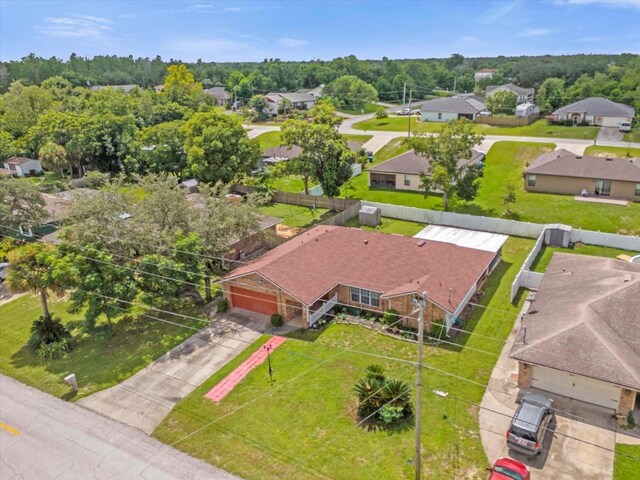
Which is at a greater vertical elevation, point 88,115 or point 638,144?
point 88,115

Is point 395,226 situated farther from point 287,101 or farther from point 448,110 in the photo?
point 287,101

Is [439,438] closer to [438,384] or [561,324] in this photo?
[438,384]

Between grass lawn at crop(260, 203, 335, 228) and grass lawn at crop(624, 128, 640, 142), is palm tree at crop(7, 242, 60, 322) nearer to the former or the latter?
grass lawn at crop(260, 203, 335, 228)

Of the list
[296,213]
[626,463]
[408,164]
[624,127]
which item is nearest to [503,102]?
[624,127]

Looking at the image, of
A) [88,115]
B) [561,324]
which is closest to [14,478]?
[561,324]

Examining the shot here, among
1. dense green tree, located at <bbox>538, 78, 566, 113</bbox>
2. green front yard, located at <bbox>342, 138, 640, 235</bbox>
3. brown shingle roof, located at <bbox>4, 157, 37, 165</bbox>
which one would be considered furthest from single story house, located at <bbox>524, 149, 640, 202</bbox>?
brown shingle roof, located at <bbox>4, 157, 37, 165</bbox>

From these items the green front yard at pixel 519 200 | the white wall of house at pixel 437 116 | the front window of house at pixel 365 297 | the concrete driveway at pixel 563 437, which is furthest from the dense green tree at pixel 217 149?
the white wall of house at pixel 437 116
